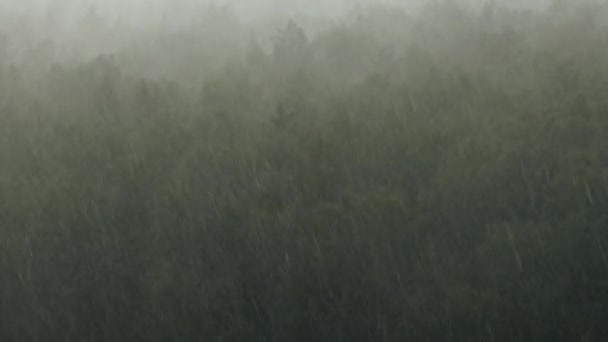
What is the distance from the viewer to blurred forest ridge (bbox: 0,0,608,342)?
512 centimetres

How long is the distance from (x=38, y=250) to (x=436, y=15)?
7.64 meters

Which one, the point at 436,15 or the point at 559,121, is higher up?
the point at 436,15

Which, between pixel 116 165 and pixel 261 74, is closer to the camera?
pixel 116 165

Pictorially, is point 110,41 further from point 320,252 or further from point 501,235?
point 501,235

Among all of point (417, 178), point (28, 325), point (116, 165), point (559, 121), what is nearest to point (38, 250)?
point (28, 325)

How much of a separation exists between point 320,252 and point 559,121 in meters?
3.01

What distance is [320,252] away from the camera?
564 cm

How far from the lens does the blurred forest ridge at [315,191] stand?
512cm

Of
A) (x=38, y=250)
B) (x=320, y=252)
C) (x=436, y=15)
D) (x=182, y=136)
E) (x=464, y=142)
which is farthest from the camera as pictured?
(x=436, y=15)

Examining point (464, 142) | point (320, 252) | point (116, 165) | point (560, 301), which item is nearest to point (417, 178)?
point (464, 142)

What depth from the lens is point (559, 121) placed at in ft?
22.8

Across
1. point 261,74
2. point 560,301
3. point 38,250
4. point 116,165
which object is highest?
point 261,74

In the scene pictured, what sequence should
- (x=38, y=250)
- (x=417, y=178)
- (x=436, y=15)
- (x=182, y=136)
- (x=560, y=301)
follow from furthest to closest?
(x=436, y=15) → (x=182, y=136) → (x=417, y=178) → (x=38, y=250) → (x=560, y=301)

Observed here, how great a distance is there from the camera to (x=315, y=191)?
21.1 ft
